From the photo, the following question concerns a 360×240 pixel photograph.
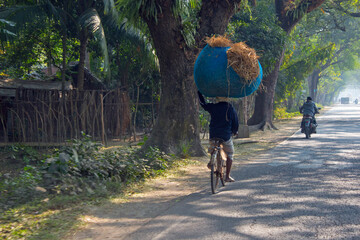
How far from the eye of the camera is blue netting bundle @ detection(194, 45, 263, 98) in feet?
20.4

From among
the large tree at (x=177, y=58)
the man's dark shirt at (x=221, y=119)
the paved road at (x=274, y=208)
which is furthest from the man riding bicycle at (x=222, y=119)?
the large tree at (x=177, y=58)

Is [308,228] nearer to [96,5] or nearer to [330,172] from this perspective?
[330,172]

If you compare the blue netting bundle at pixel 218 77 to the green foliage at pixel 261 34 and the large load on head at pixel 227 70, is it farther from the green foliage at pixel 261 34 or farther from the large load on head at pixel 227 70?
the green foliage at pixel 261 34

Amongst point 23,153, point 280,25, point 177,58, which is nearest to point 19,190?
point 177,58

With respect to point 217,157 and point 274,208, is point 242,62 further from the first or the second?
point 274,208

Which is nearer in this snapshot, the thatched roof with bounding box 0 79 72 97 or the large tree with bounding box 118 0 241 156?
the large tree with bounding box 118 0 241 156

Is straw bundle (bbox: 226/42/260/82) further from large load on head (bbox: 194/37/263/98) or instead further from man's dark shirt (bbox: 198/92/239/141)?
man's dark shirt (bbox: 198/92/239/141)

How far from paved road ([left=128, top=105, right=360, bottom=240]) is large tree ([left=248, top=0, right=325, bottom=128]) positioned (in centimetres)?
1238

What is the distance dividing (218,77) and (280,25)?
51.8 ft

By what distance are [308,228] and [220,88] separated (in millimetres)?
2750

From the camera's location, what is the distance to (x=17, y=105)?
42.3 ft

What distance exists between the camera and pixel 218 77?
6234 mm

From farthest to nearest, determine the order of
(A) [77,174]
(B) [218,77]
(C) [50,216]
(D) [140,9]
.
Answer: (D) [140,9], (A) [77,174], (B) [218,77], (C) [50,216]

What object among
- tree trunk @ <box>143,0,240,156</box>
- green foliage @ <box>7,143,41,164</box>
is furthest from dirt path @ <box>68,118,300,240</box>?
green foliage @ <box>7,143,41,164</box>
